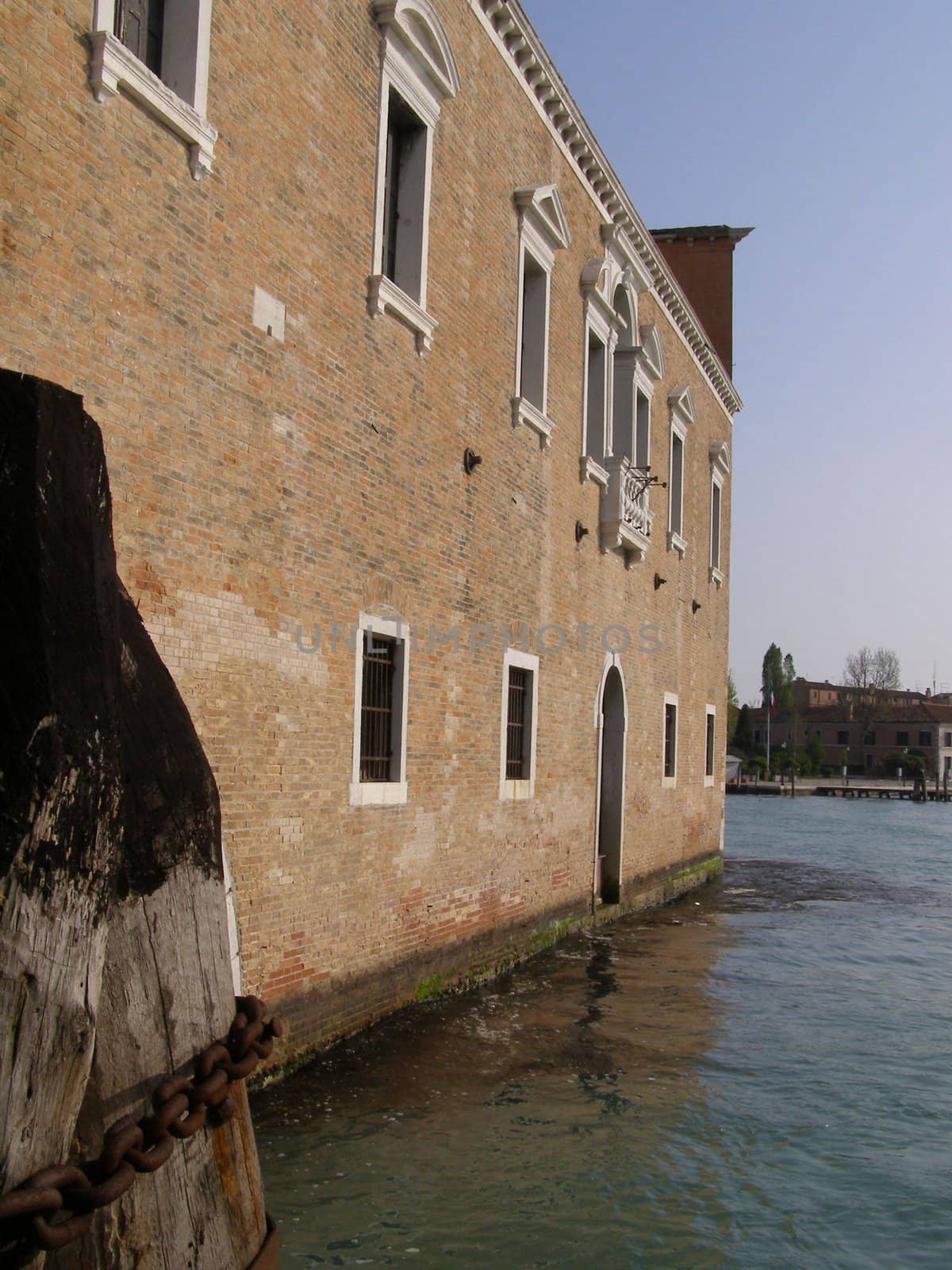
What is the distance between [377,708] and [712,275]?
17.5 m

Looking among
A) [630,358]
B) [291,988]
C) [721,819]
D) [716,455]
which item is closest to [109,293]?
[291,988]

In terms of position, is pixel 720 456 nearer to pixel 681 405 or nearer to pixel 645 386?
pixel 681 405

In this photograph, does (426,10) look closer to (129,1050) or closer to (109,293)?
(109,293)

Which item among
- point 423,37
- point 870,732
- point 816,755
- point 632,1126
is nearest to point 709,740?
point 423,37

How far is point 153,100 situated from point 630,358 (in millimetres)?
10024

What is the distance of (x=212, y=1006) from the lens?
251 cm

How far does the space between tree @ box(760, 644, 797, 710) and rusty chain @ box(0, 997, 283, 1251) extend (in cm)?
10486

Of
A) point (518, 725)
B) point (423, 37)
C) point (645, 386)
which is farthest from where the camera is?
point (645, 386)

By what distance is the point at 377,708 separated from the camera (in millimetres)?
8289

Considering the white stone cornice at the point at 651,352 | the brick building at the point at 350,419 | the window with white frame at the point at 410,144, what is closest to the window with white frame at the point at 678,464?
the white stone cornice at the point at 651,352

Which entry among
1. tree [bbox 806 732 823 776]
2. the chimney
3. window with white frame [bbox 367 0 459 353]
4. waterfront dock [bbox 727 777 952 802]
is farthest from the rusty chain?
tree [bbox 806 732 823 776]

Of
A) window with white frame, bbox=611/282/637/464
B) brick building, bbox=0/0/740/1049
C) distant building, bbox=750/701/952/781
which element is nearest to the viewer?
brick building, bbox=0/0/740/1049

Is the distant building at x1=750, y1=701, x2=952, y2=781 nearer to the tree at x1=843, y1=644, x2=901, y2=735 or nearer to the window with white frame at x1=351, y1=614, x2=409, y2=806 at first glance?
the tree at x1=843, y1=644, x2=901, y2=735

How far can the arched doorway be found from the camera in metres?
14.7
